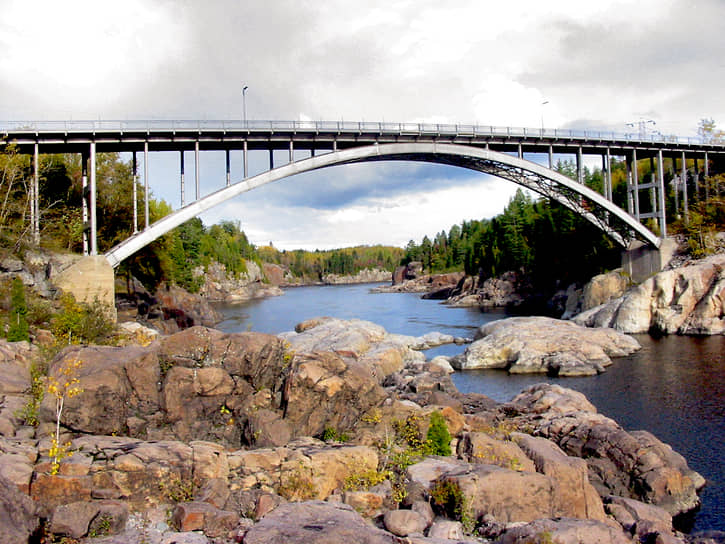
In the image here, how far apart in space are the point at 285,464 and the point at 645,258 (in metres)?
33.8

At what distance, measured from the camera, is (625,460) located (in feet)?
33.5

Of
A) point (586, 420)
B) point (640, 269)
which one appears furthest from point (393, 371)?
point (640, 269)

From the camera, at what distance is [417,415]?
10.4m

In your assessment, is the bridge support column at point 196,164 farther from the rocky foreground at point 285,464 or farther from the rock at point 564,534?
the rock at point 564,534

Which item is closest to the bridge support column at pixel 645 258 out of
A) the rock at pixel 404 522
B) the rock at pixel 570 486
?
the rock at pixel 570 486

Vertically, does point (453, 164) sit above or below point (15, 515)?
above

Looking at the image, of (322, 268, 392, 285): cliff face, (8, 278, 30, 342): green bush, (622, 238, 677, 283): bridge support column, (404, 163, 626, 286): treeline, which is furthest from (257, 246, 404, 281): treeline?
(8, 278, 30, 342): green bush

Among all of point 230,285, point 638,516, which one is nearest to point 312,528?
point 638,516

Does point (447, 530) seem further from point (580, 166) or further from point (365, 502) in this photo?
point (580, 166)

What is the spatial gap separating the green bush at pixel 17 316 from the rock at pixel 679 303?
92.7 ft

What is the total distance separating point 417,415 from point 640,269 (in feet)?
99.7

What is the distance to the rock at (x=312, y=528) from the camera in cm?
534

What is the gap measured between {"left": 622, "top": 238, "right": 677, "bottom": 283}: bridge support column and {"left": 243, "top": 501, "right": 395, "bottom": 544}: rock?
3400 cm

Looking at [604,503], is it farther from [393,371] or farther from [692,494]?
[393,371]
